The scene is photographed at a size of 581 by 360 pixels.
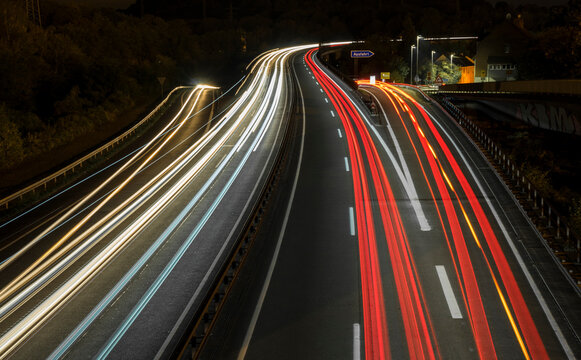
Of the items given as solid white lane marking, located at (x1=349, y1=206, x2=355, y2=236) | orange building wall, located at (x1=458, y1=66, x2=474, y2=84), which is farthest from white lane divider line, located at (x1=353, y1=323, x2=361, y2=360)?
orange building wall, located at (x1=458, y1=66, x2=474, y2=84)

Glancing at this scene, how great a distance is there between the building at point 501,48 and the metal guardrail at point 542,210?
52.8 metres

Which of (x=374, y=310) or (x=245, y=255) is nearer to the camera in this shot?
(x=374, y=310)

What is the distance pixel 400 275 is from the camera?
17.1 metres

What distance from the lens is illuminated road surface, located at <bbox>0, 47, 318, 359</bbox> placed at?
1410 cm

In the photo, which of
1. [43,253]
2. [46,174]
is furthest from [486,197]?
[46,174]

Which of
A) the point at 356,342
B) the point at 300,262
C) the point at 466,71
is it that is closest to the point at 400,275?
the point at 300,262

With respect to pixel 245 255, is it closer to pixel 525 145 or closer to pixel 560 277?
pixel 560 277

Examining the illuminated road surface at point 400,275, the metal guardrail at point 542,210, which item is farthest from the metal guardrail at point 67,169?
the metal guardrail at point 542,210

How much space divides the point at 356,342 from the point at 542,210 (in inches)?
481

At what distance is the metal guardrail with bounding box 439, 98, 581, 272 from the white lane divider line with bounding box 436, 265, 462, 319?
3870 mm

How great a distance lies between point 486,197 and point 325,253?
991 cm

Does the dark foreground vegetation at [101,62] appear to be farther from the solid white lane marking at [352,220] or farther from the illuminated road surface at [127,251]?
the solid white lane marking at [352,220]

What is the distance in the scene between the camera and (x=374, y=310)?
14.9m

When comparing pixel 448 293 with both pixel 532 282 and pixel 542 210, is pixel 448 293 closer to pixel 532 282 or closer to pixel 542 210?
pixel 532 282
